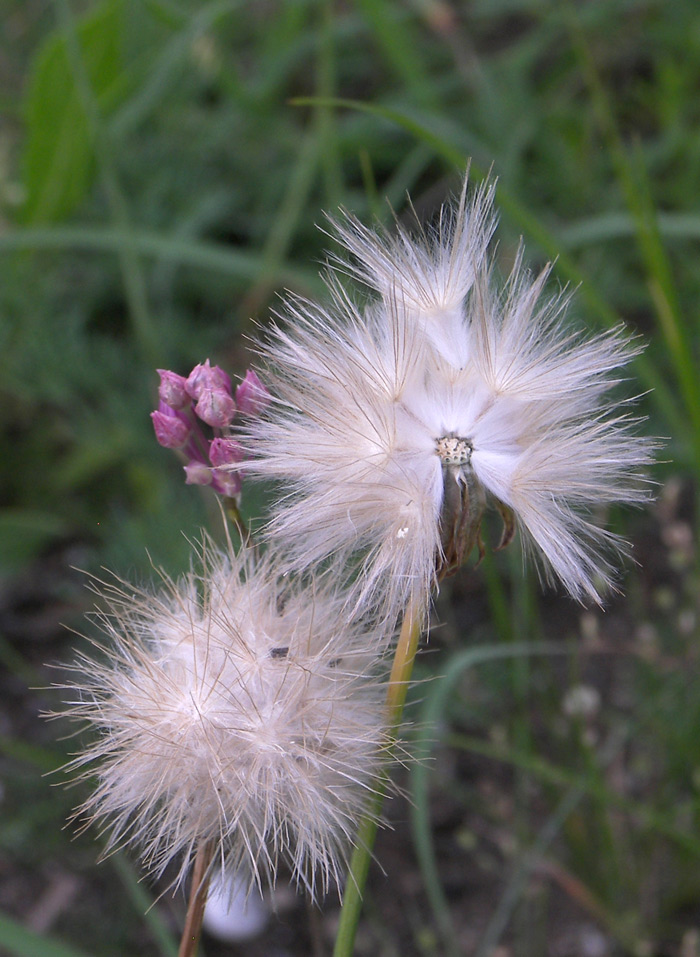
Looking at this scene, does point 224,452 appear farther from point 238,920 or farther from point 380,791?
point 238,920

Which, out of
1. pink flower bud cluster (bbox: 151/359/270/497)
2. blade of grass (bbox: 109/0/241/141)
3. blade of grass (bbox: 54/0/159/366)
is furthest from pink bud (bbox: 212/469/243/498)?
Answer: blade of grass (bbox: 109/0/241/141)

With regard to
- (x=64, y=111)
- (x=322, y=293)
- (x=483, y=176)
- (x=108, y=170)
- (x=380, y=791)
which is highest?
(x=64, y=111)

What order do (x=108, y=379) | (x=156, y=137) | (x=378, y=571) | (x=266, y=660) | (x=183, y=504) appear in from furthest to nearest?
(x=156, y=137), (x=108, y=379), (x=183, y=504), (x=266, y=660), (x=378, y=571)

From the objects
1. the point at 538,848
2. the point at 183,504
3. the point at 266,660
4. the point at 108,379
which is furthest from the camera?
the point at 108,379

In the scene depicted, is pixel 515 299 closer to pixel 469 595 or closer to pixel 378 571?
pixel 378 571

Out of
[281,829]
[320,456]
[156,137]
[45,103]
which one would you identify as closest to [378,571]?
[320,456]

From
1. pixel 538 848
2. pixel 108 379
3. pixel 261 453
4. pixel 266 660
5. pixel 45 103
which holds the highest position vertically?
pixel 45 103

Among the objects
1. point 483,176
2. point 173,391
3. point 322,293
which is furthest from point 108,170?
point 173,391
